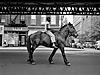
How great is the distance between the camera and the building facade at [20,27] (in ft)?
163

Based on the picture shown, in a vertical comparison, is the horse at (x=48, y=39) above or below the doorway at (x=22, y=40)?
above

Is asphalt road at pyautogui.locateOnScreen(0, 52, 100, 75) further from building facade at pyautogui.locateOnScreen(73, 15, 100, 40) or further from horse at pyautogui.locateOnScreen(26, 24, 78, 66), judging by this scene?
building facade at pyautogui.locateOnScreen(73, 15, 100, 40)

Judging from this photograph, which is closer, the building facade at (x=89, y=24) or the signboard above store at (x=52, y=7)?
the signboard above store at (x=52, y=7)

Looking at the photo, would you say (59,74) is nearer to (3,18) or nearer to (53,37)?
(53,37)

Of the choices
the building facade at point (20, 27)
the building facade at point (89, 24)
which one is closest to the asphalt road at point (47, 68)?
the building facade at point (20, 27)

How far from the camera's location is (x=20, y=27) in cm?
4956

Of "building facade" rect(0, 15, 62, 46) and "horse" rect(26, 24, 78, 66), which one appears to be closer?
"horse" rect(26, 24, 78, 66)

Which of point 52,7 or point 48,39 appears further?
point 52,7

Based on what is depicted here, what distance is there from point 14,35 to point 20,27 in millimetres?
2529

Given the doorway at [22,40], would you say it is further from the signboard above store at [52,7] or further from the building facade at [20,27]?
the signboard above store at [52,7]

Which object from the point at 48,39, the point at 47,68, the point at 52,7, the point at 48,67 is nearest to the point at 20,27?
the point at 52,7

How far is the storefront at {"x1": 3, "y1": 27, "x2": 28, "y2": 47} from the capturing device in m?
49.6

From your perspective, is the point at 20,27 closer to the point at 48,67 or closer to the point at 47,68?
the point at 48,67

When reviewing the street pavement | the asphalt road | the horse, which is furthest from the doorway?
the horse
